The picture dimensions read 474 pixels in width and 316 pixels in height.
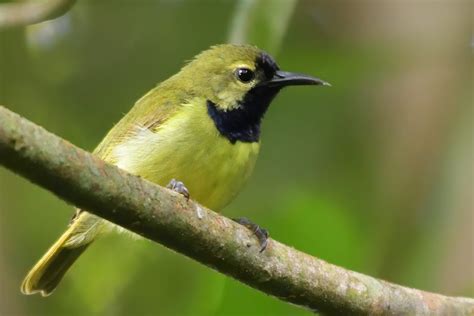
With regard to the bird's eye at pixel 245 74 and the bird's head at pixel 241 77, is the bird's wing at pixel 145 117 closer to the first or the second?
the bird's head at pixel 241 77

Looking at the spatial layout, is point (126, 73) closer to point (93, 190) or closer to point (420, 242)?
point (420, 242)

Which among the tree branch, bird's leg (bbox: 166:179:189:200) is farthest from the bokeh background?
the tree branch

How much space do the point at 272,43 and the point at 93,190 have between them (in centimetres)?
174

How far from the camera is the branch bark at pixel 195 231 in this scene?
2676 millimetres

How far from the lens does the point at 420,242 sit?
5723 millimetres

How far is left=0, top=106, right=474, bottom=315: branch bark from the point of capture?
2.68 m

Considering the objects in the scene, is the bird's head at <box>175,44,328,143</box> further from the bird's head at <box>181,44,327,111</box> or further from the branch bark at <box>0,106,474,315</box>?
the branch bark at <box>0,106,474,315</box>

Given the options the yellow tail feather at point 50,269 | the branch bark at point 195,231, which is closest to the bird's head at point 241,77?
the yellow tail feather at point 50,269

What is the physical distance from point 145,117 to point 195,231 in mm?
1606

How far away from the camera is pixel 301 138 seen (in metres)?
6.39

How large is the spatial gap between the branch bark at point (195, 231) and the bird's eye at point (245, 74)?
1.58 m

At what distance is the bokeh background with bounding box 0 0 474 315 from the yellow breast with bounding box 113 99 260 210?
53 centimetres

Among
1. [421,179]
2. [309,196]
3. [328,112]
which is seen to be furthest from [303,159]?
[421,179]

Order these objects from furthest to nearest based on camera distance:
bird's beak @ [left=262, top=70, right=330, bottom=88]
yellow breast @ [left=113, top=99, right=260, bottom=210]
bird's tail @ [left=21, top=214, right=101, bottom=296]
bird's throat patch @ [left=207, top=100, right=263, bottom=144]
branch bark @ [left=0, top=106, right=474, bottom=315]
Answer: bird's beak @ [left=262, top=70, right=330, bottom=88]
bird's tail @ [left=21, top=214, right=101, bottom=296]
bird's throat patch @ [left=207, top=100, right=263, bottom=144]
yellow breast @ [left=113, top=99, right=260, bottom=210]
branch bark @ [left=0, top=106, right=474, bottom=315]
